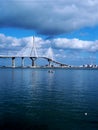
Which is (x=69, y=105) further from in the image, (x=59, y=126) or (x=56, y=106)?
(x=59, y=126)

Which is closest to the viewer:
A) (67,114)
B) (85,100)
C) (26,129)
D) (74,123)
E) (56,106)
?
(26,129)

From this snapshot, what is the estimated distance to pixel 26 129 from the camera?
28828 mm

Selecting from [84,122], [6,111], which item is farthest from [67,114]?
[6,111]

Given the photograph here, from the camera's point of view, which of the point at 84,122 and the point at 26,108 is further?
the point at 26,108

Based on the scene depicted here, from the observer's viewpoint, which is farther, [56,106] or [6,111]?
[56,106]

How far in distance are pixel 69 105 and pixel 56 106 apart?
198 cm

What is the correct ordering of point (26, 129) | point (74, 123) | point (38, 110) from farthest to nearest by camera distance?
point (38, 110), point (74, 123), point (26, 129)

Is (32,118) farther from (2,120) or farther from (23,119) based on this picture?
(2,120)

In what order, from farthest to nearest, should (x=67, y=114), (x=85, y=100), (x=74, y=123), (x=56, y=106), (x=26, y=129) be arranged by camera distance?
(x=85, y=100), (x=56, y=106), (x=67, y=114), (x=74, y=123), (x=26, y=129)

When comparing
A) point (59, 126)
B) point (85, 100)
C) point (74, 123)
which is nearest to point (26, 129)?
point (59, 126)

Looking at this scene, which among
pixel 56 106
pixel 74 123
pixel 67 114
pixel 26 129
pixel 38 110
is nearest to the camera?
pixel 26 129

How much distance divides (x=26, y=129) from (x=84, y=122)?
22.6 feet

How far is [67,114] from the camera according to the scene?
3612 cm

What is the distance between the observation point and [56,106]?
4181 cm
